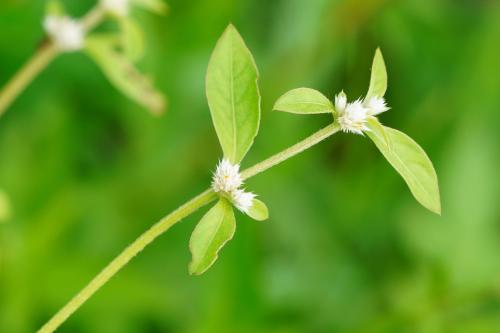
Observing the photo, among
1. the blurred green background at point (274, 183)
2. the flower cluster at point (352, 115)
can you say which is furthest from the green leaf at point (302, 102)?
the blurred green background at point (274, 183)

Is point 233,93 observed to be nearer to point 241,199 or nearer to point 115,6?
point 241,199

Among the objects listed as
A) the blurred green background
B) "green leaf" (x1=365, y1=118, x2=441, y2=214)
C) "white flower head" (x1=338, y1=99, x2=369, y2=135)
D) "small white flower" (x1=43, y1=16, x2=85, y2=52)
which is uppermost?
the blurred green background

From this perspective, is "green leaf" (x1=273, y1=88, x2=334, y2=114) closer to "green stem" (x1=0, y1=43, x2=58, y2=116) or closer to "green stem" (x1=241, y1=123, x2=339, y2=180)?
"green stem" (x1=241, y1=123, x2=339, y2=180)

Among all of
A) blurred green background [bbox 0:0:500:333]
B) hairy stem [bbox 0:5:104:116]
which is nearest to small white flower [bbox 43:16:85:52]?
hairy stem [bbox 0:5:104:116]

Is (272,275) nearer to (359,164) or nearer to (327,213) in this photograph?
(327,213)

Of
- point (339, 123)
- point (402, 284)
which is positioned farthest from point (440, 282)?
point (339, 123)
